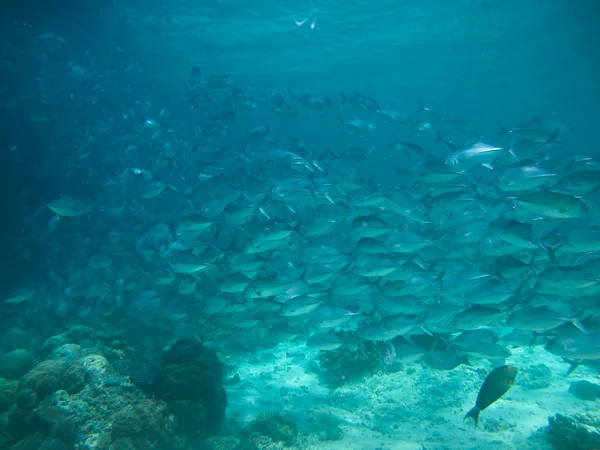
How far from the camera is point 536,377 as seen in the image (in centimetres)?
856

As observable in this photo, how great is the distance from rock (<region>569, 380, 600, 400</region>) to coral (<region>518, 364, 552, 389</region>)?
53cm

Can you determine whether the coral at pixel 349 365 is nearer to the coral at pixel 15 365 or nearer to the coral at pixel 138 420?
the coral at pixel 138 420

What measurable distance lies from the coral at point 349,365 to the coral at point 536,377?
3371 millimetres

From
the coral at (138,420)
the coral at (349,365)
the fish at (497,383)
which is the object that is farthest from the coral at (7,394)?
the fish at (497,383)

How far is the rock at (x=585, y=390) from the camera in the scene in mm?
7754

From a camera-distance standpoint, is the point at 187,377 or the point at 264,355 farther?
the point at 264,355

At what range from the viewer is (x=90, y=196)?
2339cm

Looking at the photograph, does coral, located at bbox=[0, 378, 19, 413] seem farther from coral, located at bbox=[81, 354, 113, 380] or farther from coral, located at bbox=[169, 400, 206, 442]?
coral, located at bbox=[169, 400, 206, 442]

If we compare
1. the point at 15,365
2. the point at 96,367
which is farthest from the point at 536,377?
the point at 15,365

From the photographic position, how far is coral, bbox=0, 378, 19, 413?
22.2ft

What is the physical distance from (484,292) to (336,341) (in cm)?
258

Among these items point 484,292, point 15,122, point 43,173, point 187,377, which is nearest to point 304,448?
point 187,377

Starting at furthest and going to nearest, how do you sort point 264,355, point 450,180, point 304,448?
point 264,355, point 450,180, point 304,448

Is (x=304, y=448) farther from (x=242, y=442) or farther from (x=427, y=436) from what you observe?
(x=427, y=436)
